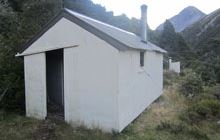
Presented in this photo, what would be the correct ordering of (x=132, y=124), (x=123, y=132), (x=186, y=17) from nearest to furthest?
(x=123, y=132) → (x=132, y=124) → (x=186, y=17)

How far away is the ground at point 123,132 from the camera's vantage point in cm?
786

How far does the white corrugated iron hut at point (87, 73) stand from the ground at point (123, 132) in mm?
327

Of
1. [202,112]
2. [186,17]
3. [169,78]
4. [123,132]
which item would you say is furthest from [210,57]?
[186,17]

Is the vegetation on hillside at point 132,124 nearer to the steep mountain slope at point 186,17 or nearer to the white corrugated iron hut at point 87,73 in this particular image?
the white corrugated iron hut at point 87,73

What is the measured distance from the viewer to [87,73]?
27.6ft

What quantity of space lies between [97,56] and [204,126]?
528 cm

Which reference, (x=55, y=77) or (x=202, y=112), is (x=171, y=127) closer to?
(x=202, y=112)

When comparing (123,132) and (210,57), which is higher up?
(210,57)

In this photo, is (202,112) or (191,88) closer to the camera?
(202,112)

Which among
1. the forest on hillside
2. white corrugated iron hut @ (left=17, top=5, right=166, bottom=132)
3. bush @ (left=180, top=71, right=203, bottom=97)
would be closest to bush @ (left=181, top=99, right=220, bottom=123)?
white corrugated iron hut @ (left=17, top=5, right=166, bottom=132)

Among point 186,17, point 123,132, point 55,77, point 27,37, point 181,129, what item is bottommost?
point 181,129

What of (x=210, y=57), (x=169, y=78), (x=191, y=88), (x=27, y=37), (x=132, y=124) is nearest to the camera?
(x=132, y=124)

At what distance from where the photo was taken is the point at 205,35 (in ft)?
190

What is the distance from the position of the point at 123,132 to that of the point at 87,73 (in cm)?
225
